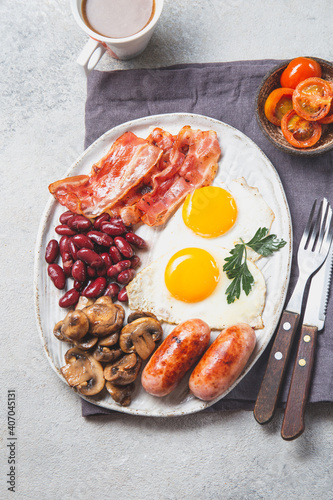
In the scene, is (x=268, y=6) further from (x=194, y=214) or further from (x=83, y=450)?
(x=83, y=450)

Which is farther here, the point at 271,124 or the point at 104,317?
the point at 271,124

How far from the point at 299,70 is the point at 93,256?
1.84m

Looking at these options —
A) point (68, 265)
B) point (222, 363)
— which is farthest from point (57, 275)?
point (222, 363)

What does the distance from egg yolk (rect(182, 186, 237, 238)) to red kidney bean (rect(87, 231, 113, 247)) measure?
55cm

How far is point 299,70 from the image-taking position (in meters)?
2.96

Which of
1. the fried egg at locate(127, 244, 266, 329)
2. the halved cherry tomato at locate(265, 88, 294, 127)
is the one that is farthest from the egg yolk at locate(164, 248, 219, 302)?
the halved cherry tomato at locate(265, 88, 294, 127)

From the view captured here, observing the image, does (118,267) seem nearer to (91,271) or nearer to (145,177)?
(91,271)

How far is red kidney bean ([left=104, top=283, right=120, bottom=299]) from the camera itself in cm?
303

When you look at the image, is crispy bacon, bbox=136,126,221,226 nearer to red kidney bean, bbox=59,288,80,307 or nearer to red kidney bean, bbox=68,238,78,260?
red kidney bean, bbox=68,238,78,260

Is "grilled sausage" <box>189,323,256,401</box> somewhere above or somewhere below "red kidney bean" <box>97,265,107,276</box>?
below

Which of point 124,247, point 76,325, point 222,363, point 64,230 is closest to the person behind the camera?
point 222,363

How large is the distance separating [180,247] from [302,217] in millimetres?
884

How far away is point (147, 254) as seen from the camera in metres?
3.16

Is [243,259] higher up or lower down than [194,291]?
higher up
